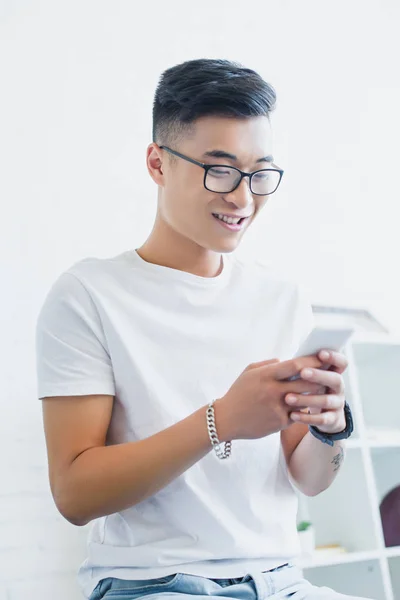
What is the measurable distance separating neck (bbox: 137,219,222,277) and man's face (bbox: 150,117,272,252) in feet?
0.20

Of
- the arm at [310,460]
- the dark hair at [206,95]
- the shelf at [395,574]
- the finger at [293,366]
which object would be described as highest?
the dark hair at [206,95]

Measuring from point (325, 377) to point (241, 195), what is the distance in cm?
37

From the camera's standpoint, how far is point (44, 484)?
76.9 inches

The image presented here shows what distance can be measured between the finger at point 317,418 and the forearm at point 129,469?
0.13 meters

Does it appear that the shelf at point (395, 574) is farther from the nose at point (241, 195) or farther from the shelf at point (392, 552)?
the nose at point (241, 195)

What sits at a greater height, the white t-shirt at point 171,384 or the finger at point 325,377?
the finger at point 325,377

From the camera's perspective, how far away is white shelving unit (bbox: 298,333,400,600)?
2.04m

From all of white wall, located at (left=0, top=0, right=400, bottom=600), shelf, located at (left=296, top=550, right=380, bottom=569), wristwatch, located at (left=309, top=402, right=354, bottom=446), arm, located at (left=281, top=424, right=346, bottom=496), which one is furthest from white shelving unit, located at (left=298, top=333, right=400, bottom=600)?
wristwatch, located at (left=309, top=402, right=354, bottom=446)

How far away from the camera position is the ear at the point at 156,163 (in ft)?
4.43

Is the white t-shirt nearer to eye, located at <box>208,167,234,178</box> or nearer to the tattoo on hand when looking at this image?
the tattoo on hand

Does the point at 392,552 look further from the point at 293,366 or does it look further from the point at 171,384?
the point at 293,366

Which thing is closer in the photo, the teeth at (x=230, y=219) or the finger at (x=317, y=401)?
the finger at (x=317, y=401)

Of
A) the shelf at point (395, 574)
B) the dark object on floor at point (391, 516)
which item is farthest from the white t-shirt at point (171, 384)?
the shelf at point (395, 574)

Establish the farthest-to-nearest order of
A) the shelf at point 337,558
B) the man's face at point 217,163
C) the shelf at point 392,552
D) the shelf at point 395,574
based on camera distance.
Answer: the shelf at point 395,574
the shelf at point 392,552
the shelf at point 337,558
the man's face at point 217,163
